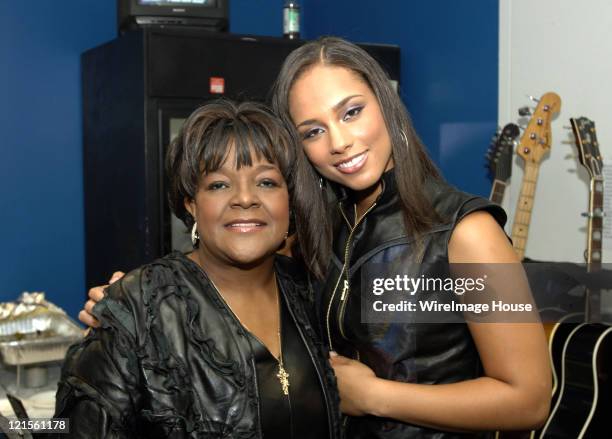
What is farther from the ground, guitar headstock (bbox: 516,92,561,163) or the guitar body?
guitar headstock (bbox: 516,92,561,163)

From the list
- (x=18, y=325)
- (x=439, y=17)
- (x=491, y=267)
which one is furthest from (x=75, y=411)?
(x=439, y=17)

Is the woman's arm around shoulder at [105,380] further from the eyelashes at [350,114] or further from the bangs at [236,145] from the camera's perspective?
the eyelashes at [350,114]

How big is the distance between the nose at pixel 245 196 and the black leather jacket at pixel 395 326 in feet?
0.93

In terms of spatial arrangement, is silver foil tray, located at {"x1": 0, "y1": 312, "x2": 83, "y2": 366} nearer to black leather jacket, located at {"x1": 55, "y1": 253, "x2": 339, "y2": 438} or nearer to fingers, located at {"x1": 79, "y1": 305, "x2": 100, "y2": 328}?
fingers, located at {"x1": 79, "y1": 305, "x2": 100, "y2": 328}

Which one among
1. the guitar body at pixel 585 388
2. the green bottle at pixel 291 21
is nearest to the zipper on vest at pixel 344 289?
the guitar body at pixel 585 388

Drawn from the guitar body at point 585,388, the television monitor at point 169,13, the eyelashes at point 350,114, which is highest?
the television monitor at point 169,13

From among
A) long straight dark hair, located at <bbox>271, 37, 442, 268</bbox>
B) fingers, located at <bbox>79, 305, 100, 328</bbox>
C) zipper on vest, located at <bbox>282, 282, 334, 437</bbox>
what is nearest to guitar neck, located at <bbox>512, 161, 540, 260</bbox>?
long straight dark hair, located at <bbox>271, 37, 442, 268</bbox>

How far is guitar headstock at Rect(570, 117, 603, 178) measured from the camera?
2.34 metres

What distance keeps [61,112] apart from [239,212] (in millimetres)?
2516

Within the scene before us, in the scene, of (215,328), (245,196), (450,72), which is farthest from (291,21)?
(215,328)

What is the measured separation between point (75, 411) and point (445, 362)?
67 cm

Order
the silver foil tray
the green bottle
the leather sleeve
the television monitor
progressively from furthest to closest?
the green bottle
the television monitor
the silver foil tray
the leather sleeve

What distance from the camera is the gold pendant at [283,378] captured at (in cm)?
129

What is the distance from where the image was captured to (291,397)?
1.29 m
